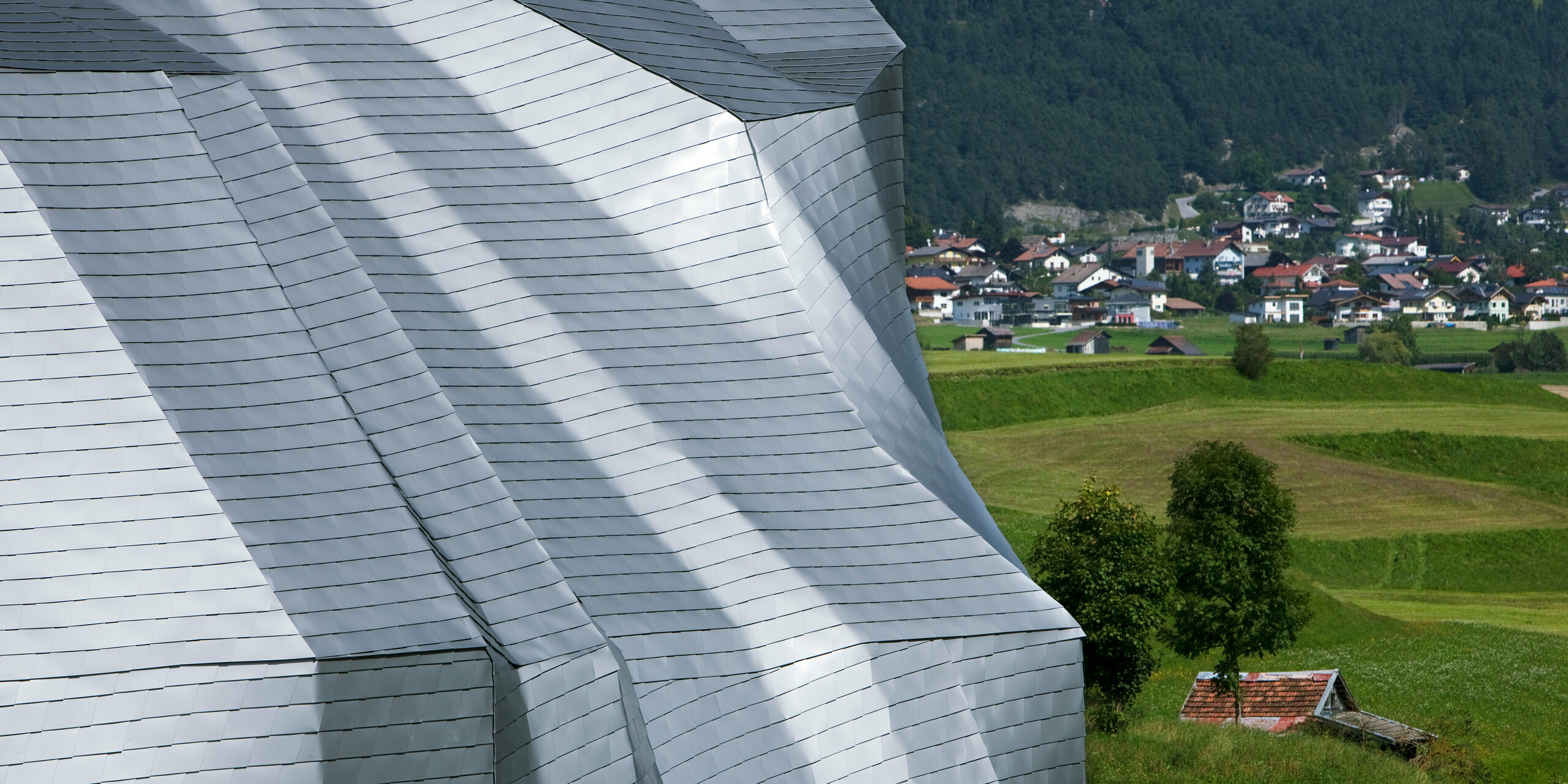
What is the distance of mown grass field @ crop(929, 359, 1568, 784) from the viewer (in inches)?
1486

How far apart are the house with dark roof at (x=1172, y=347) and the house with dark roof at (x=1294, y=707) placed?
3893 inches

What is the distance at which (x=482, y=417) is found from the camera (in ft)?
56.3

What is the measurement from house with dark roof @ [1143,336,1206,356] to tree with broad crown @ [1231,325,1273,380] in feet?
92.1

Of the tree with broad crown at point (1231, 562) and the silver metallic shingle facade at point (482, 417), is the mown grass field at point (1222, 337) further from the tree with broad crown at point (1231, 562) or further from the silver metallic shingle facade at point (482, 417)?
the silver metallic shingle facade at point (482, 417)

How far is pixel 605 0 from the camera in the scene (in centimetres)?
2230

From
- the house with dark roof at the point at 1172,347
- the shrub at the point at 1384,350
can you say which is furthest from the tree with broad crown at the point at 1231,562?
the shrub at the point at 1384,350

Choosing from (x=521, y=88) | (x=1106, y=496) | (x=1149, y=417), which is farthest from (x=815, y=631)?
(x=1149, y=417)

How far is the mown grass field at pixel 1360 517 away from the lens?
3775 centimetres

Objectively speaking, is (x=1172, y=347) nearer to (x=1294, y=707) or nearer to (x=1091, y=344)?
(x=1091, y=344)

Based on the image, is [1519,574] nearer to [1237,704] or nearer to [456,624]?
[1237,704]

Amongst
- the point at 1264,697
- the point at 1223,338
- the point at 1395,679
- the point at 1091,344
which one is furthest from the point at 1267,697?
the point at 1223,338

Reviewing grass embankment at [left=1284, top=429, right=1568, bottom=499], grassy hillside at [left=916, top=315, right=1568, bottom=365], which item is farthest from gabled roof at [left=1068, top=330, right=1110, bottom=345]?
grass embankment at [left=1284, top=429, right=1568, bottom=499]

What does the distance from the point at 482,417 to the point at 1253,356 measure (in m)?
97.2

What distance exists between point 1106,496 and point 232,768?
97.6 feet
